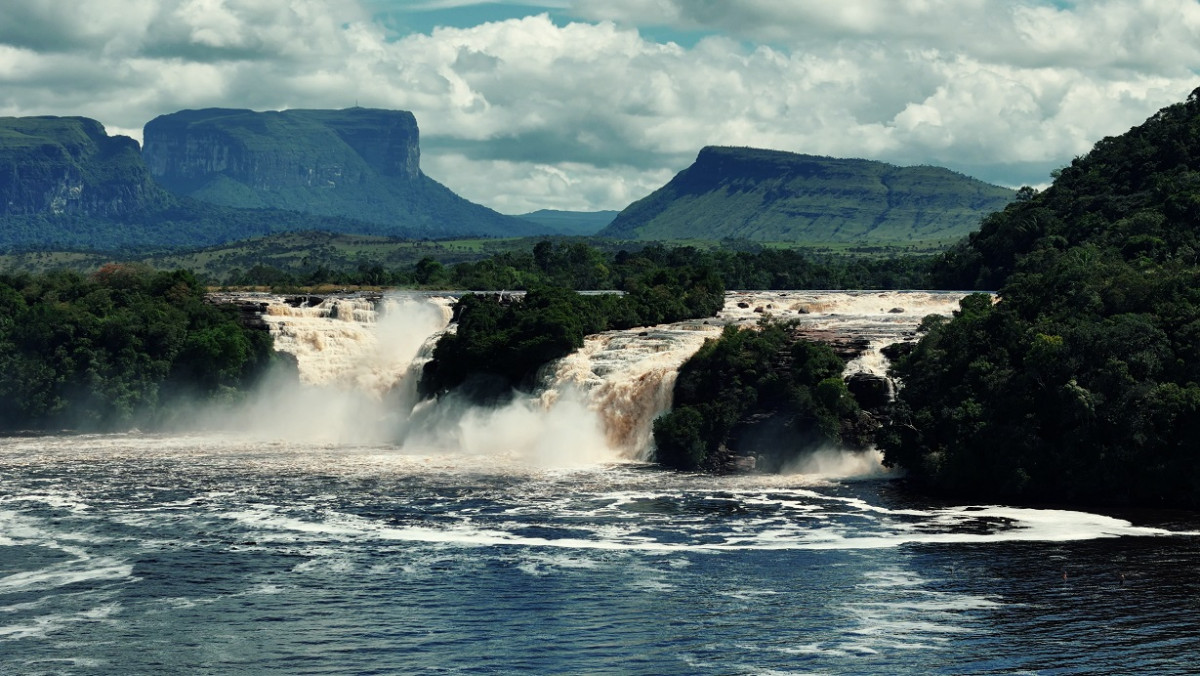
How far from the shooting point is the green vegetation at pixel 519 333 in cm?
7256

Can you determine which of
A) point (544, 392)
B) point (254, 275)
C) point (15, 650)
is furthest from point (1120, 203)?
point (254, 275)

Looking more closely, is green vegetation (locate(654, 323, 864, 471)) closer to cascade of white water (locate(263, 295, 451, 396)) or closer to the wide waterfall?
the wide waterfall

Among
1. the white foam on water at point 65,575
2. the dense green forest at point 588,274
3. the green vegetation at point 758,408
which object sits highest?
the dense green forest at point 588,274

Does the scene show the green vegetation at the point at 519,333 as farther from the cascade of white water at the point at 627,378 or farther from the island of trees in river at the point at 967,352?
the cascade of white water at the point at 627,378

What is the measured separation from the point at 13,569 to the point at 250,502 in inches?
472

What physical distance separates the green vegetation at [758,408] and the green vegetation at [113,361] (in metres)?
32.8

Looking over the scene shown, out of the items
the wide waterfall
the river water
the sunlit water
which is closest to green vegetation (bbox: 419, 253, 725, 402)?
the wide waterfall

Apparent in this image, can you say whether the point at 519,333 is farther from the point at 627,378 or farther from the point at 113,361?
the point at 113,361

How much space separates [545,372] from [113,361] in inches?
1113

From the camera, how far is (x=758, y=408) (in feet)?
206

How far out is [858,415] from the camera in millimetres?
60969

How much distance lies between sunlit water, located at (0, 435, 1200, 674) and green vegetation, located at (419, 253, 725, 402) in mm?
12284

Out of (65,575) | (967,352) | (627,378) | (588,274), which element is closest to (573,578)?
(65,575)

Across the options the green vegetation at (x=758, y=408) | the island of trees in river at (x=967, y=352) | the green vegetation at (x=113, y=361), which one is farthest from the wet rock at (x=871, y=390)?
the green vegetation at (x=113, y=361)
